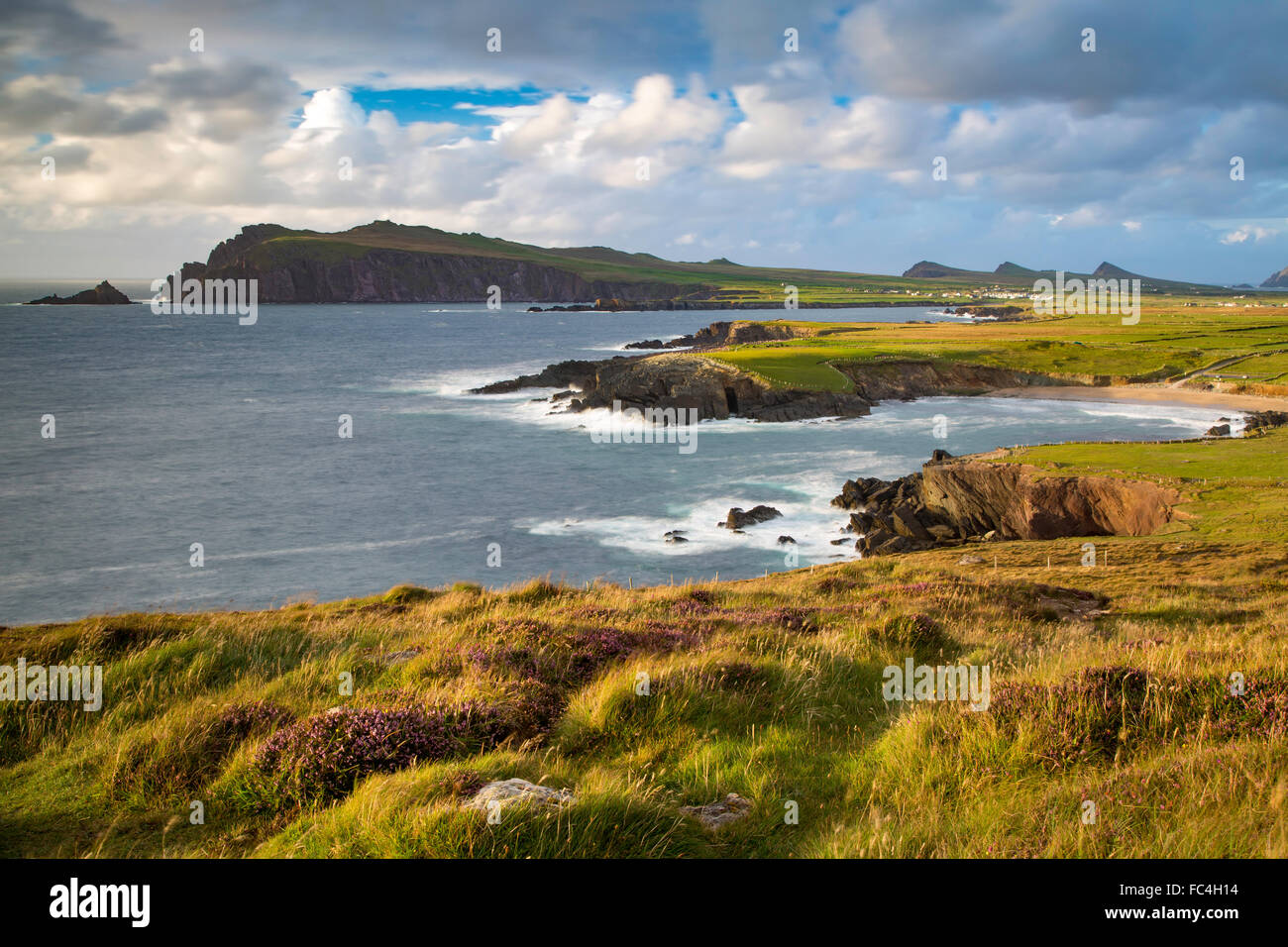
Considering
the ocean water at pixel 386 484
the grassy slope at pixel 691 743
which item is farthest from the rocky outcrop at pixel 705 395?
the grassy slope at pixel 691 743

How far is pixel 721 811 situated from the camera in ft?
17.9

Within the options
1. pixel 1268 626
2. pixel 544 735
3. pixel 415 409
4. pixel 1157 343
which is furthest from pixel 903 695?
pixel 1157 343

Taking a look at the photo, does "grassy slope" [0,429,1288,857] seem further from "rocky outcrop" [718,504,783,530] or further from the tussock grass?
"rocky outcrop" [718,504,783,530]

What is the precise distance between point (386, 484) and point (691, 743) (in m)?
42.9

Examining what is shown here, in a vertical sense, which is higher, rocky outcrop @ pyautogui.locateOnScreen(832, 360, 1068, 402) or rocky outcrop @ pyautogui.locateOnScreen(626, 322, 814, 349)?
rocky outcrop @ pyautogui.locateOnScreen(626, 322, 814, 349)

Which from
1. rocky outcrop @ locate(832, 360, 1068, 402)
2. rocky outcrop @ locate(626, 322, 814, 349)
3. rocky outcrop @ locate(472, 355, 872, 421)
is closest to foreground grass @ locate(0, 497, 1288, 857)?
rocky outcrop @ locate(472, 355, 872, 421)

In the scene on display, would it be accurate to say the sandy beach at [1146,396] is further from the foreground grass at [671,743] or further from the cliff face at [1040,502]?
the foreground grass at [671,743]

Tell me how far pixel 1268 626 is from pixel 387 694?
1254cm

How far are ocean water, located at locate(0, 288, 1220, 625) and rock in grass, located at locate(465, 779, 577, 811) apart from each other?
2400cm

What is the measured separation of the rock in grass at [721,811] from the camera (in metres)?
5.28

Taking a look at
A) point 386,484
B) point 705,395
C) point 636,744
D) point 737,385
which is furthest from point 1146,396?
point 636,744

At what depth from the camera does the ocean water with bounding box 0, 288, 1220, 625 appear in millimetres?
31641

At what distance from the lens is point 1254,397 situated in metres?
62.7
